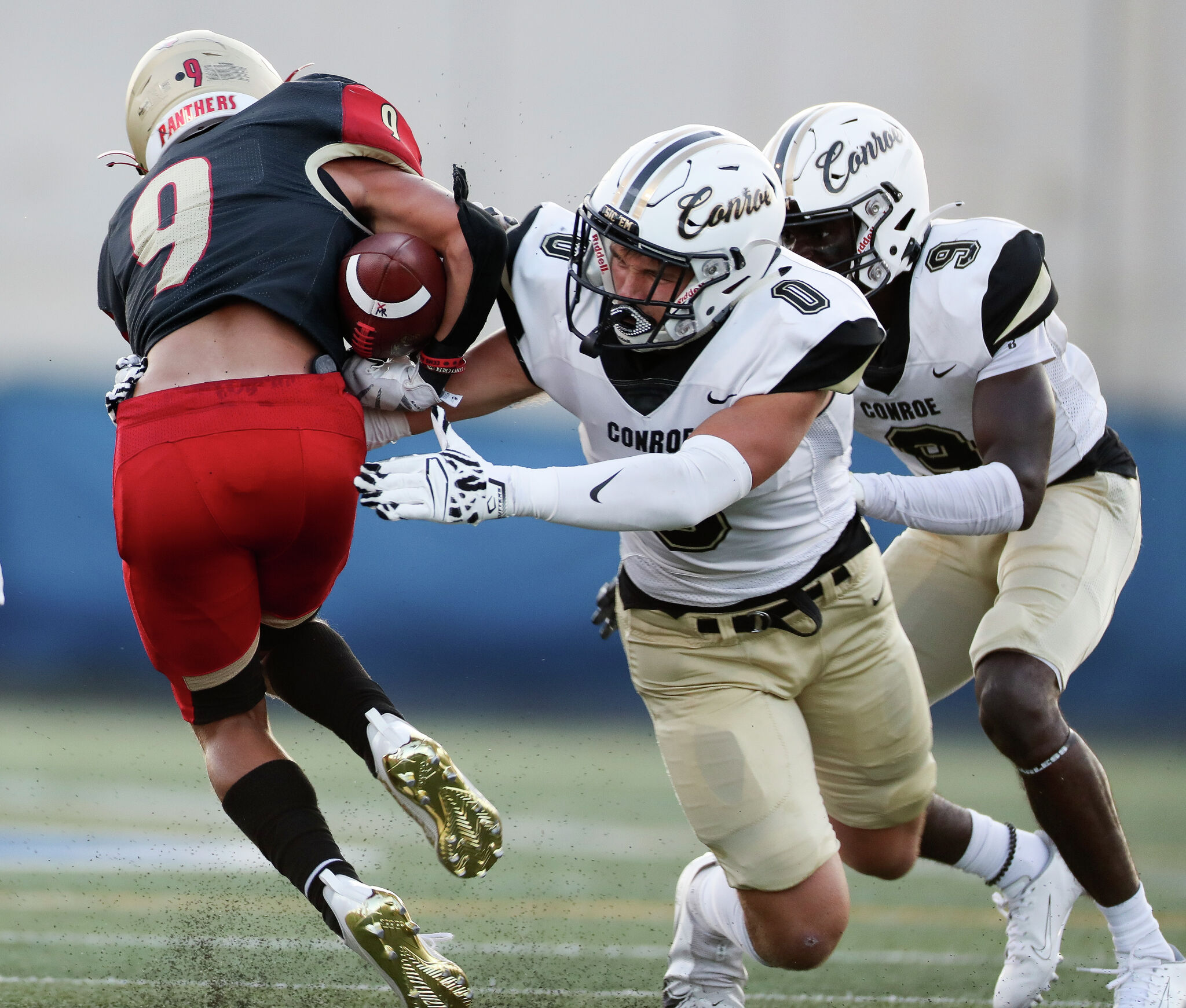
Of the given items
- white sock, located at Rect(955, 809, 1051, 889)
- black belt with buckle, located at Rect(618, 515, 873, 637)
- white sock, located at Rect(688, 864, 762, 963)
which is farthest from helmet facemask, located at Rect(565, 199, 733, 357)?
white sock, located at Rect(955, 809, 1051, 889)

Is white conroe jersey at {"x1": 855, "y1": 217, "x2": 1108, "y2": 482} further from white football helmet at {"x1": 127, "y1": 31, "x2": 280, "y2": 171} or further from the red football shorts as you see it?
white football helmet at {"x1": 127, "y1": 31, "x2": 280, "y2": 171}

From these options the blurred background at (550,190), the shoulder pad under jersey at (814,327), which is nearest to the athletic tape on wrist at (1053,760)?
the shoulder pad under jersey at (814,327)

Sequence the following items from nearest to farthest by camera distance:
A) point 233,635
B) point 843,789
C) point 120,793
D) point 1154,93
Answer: point 233,635 < point 843,789 < point 120,793 < point 1154,93

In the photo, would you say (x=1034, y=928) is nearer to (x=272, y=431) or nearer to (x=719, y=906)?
(x=719, y=906)

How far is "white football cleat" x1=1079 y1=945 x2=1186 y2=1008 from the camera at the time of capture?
2939 mm

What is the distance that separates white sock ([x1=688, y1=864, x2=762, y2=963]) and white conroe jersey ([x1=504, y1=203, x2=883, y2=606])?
2.11ft

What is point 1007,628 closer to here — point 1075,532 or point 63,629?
point 1075,532

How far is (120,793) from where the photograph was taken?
520 cm

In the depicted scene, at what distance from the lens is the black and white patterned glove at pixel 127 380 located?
2395 mm

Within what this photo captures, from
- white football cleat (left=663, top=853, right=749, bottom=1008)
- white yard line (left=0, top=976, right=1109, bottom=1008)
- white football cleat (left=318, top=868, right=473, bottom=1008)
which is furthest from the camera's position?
white yard line (left=0, top=976, right=1109, bottom=1008)

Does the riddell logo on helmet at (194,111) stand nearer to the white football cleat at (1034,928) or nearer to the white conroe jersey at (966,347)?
the white conroe jersey at (966,347)

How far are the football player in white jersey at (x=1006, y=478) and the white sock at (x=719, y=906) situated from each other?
599 mm

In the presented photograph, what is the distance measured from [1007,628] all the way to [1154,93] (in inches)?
165

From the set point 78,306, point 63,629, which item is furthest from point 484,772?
point 78,306
